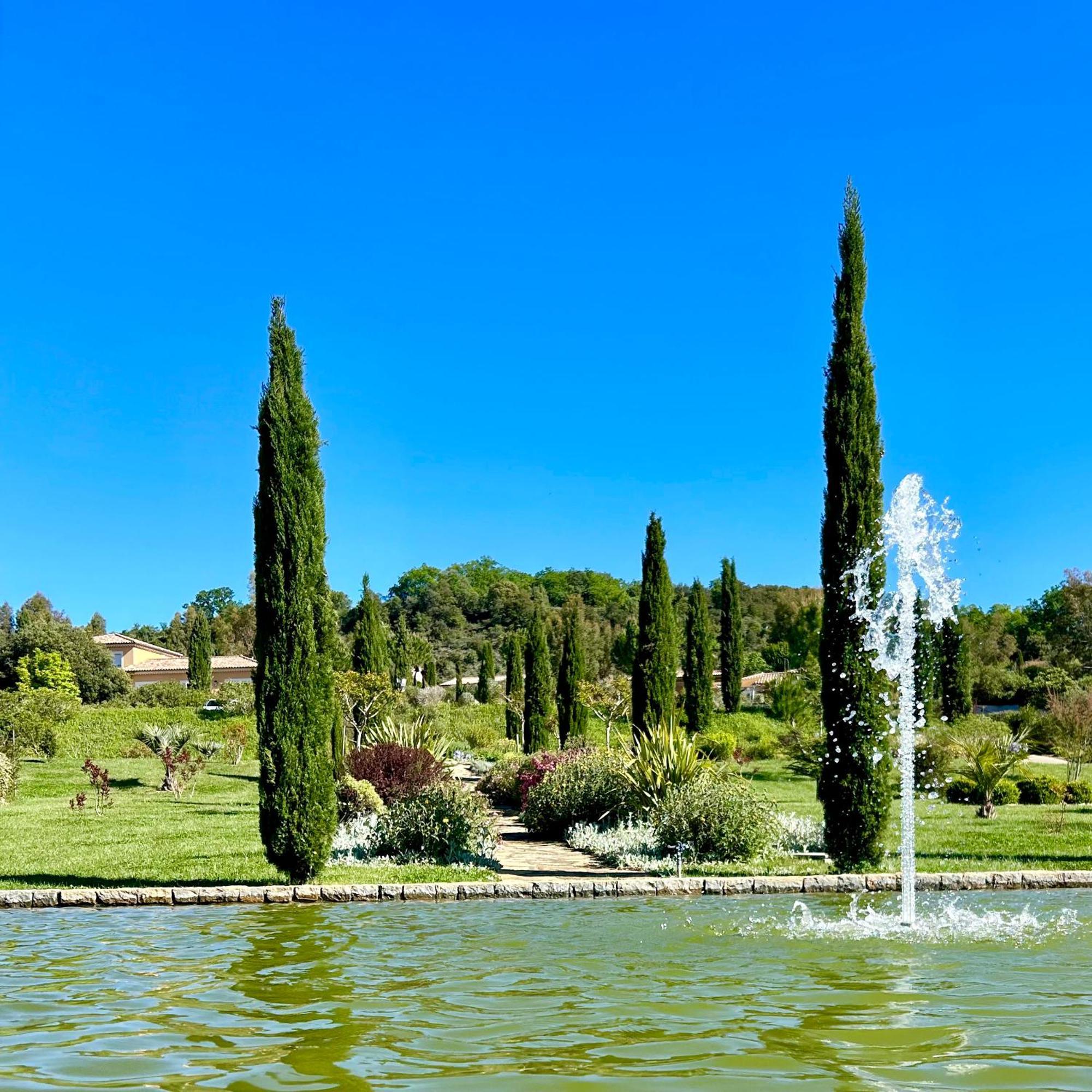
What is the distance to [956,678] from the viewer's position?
38.6 meters

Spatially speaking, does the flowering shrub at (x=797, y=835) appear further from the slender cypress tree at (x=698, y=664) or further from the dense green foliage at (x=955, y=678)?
the dense green foliage at (x=955, y=678)

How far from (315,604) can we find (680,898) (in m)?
5.01

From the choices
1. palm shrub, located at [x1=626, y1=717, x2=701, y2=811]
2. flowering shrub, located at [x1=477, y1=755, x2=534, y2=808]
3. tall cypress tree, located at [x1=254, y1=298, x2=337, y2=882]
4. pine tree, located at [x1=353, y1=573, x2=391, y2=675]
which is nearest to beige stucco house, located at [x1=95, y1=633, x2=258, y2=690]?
pine tree, located at [x1=353, y1=573, x2=391, y2=675]

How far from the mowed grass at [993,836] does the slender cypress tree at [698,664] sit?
9.75 metres

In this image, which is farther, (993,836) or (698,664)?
(698,664)

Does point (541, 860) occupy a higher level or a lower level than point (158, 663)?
→ lower

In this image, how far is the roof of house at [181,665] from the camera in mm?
63062

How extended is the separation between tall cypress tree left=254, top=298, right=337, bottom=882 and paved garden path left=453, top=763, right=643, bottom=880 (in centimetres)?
241

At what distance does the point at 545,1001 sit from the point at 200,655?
4594 cm

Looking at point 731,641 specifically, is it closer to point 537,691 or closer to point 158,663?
point 537,691

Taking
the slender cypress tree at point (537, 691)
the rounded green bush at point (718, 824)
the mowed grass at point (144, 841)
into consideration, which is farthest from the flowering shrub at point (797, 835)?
the slender cypress tree at point (537, 691)

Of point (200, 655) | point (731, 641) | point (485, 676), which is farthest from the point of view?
point (485, 676)

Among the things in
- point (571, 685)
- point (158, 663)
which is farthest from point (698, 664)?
point (158, 663)

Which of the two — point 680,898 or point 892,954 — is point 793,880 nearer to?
point 680,898
